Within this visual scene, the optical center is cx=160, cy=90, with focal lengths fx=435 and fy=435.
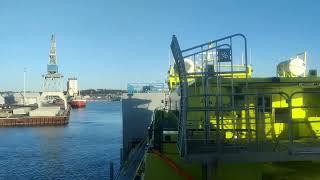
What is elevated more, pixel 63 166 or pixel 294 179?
pixel 294 179

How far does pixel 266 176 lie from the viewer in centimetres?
917

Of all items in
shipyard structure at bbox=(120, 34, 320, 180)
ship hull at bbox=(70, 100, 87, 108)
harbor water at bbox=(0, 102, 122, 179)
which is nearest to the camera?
shipyard structure at bbox=(120, 34, 320, 180)

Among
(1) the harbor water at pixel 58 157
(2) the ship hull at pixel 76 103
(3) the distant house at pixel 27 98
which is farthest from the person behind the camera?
(2) the ship hull at pixel 76 103

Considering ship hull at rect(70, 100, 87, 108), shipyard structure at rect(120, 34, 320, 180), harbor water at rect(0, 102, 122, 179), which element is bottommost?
harbor water at rect(0, 102, 122, 179)

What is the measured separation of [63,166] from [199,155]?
32.7 meters

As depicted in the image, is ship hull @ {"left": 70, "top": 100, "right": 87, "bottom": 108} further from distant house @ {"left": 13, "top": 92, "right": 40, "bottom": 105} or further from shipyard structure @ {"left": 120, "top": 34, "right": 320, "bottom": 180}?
shipyard structure @ {"left": 120, "top": 34, "right": 320, "bottom": 180}

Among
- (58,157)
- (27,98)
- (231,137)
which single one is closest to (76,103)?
(27,98)

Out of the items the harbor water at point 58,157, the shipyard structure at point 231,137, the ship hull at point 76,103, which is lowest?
the harbor water at point 58,157

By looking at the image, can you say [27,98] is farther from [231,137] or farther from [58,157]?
[231,137]

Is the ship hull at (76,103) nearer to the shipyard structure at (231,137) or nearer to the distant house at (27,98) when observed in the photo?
the distant house at (27,98)

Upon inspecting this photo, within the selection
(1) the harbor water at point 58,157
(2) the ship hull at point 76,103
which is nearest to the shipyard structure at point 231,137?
(1) the harbor water at point 58,157

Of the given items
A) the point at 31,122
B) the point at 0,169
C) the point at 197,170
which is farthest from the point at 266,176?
the point at 31,122

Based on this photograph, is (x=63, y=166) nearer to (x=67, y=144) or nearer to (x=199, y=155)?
(x=67, y=144)

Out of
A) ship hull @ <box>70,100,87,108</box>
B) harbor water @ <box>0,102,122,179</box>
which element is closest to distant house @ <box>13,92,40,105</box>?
ship hull @ <box>70,100,87,108</box>
